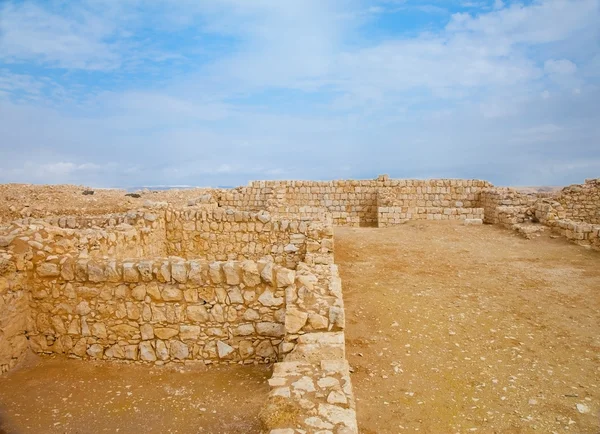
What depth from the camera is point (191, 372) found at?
477 cm

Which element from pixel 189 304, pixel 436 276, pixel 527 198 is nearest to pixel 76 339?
pixel 189 304

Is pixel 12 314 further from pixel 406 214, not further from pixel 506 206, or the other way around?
pixel 506 206

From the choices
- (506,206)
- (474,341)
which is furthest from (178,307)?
(506,206)

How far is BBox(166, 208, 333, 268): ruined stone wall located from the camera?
9641 mm

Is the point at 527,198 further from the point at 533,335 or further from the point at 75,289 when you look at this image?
the point at 75,289

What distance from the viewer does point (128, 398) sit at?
14.1 feet

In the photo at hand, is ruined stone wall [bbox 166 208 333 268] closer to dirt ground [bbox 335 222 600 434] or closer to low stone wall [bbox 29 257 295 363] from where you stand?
dirt ground [bbox 335 222 600 434]

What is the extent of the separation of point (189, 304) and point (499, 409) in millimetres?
3709

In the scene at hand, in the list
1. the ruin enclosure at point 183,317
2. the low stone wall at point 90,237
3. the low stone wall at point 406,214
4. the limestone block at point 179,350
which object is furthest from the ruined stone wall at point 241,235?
the low stone wall at point 406,214

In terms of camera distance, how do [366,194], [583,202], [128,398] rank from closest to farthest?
1. [128,398]
2. [583,202]
3. [366,194]

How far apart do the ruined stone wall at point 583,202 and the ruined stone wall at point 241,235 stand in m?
15.9

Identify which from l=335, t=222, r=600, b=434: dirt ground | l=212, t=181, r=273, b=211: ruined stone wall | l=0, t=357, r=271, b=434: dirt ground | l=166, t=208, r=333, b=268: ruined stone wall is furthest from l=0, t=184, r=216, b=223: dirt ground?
l=0, t=357, r=271, b=434: dirt ground

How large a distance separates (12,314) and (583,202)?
900 inches

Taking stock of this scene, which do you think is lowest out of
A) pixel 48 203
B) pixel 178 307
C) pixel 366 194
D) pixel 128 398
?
pixel 128 398
